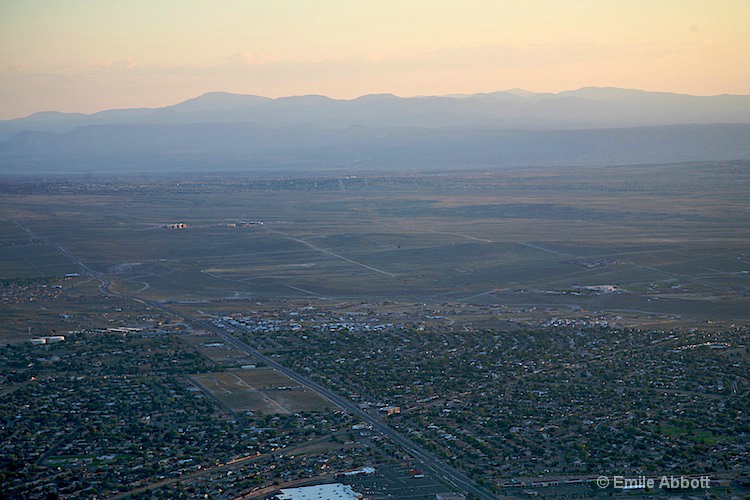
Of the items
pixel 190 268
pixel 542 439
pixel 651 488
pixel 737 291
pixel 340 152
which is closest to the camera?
pixel 651 488

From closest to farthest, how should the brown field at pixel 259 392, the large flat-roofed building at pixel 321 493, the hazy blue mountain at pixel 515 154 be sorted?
the large flat-roofed building at pixel 321 493, the brown field at pixel 259 392, the hazy blue mountain at pixel 515 154

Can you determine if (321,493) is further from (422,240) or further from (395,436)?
(422,240)

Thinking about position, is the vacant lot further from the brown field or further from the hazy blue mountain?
the hazy blue mountain

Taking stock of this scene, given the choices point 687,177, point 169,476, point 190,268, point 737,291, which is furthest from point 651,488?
point 687,177

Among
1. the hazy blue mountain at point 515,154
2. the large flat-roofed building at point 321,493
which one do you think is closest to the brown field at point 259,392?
the large flat-roofed building at point 321,493

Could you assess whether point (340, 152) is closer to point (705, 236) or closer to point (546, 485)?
point (705, 236)

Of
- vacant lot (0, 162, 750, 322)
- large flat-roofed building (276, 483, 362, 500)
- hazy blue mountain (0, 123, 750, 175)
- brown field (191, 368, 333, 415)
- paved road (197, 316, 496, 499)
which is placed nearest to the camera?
large flat-roofed building (276, 483, 362, 500)

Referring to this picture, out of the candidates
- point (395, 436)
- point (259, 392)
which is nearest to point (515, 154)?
point (259, 392)

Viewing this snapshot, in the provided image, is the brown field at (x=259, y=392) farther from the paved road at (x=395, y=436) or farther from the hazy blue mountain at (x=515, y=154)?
the hazy blue mountain at (x=515, y=154)

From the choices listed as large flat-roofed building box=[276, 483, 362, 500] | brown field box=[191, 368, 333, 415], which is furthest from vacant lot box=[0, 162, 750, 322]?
large flat-roofed building box=[276, 483, 362, 500]
